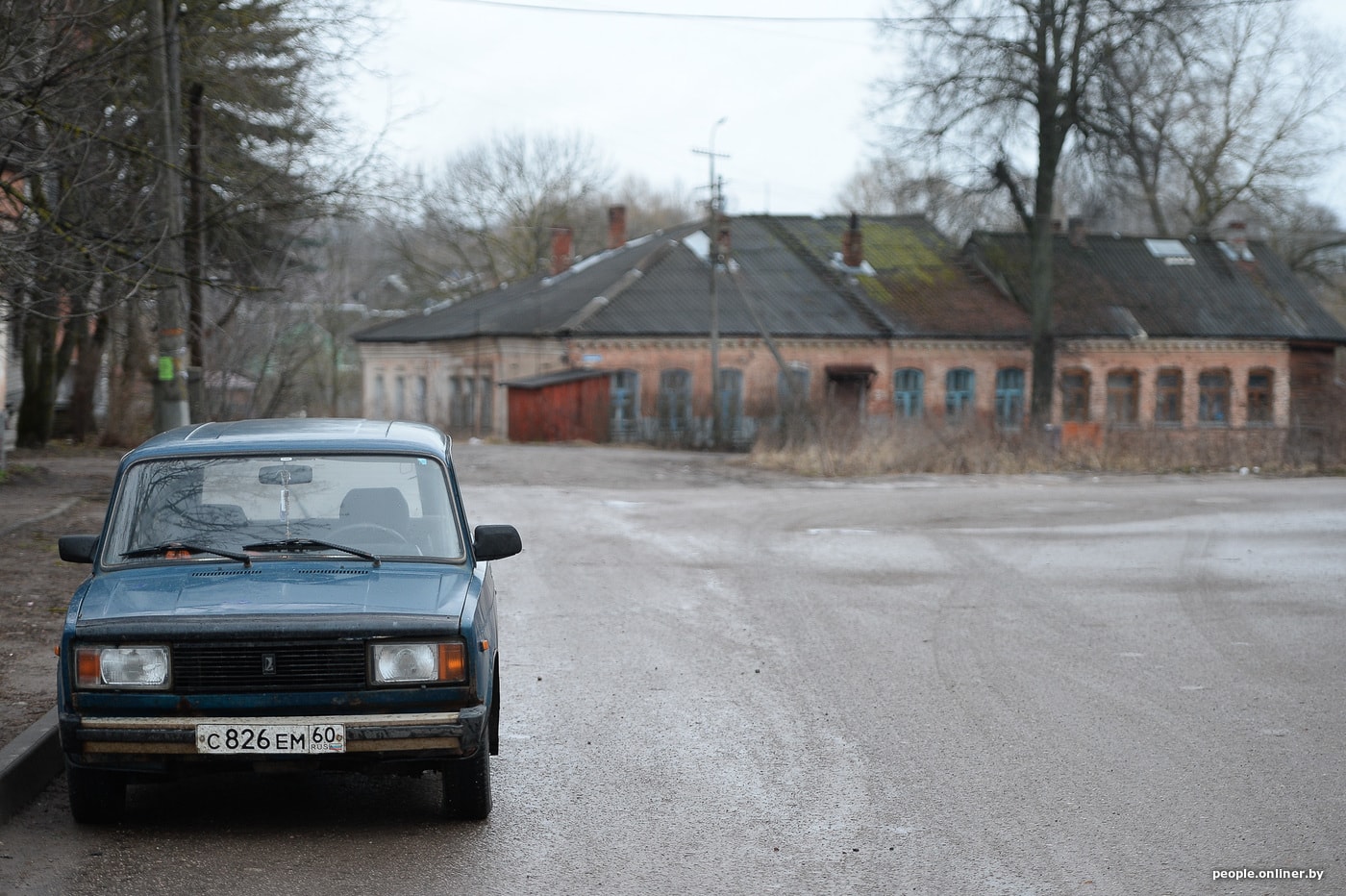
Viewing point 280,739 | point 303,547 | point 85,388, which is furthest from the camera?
point 85,388

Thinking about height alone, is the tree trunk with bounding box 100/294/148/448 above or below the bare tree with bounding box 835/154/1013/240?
below

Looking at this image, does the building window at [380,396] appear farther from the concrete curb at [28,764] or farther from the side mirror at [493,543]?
the side mirror at [493,543]

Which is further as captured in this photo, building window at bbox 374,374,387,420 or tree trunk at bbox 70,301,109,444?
building window at bbox 374,374,387,420

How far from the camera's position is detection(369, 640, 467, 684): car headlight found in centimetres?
543

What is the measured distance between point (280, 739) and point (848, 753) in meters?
2.91

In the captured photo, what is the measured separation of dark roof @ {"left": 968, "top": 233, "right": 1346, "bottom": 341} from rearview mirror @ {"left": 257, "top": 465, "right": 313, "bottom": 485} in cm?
4665

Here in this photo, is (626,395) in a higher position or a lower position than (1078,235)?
lower

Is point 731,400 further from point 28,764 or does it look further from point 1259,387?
point 28,764

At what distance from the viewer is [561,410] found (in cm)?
4416

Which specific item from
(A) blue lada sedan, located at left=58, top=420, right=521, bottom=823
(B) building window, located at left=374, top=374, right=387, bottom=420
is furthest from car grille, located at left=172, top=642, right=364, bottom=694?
(B) building window, located at left=374, top=374, right=387, bottom=420

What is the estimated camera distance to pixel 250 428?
699 cm

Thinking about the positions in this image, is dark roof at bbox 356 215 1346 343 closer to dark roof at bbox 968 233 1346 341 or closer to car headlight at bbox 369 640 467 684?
dark roof at bbox 968 233 1346 341

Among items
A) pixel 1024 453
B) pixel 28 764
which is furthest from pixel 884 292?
pixel 28 764

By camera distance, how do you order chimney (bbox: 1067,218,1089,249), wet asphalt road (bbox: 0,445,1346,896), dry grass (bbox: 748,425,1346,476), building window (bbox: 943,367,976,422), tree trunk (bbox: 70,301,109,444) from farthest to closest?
chimney (bbox: 1067,218,1089,249) < building window (bbox: 943,367,976,422) < tree trunk (bbox: 70,301,109,444) < dry grass (bbox: 748,425,1346,476) < wet asphalt road (bbox: 0,445,1346,896)
